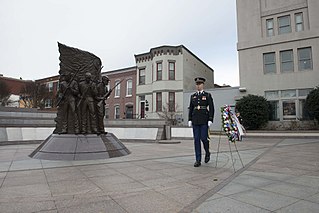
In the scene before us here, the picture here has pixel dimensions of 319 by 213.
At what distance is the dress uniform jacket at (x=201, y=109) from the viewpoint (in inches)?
215

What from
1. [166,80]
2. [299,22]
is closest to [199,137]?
[299,22]

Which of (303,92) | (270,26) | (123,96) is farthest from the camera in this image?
(123,96)

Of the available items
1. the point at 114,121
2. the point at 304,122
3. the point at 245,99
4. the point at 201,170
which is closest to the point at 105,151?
the point at 201,170

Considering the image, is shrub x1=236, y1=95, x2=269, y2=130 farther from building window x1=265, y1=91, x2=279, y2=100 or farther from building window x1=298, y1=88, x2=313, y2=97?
building window x1=298, y1=88, x2=313, y2=97

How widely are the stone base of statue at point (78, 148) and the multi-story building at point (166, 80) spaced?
20128 millimetres

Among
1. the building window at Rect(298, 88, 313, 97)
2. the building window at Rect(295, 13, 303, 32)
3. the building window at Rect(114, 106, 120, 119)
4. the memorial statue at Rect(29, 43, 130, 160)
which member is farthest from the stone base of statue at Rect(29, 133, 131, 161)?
the building window at Rect(114, 106, 120, 119)

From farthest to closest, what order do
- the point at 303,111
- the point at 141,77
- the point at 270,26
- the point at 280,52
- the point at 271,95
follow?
the point at 141,77 < the point at 270,26 < the point at 271,95 < the point at 280,52 < the point at 303,111

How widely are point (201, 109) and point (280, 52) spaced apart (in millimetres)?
20701

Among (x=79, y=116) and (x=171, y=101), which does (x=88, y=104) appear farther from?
(x=171, y=101)

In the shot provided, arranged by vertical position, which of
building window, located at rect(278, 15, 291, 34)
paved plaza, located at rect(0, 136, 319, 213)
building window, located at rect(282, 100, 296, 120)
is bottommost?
paved plaza, located at rect(0, 136, 319, 213)

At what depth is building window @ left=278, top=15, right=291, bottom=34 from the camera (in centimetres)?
2217

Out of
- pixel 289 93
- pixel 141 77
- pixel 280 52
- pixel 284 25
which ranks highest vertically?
pixel 284 25

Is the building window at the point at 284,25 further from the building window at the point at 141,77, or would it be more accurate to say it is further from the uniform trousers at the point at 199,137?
the uniform trousers at the point at 199,137

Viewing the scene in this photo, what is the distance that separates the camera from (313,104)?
18203 millimetres
